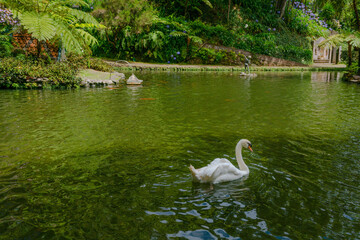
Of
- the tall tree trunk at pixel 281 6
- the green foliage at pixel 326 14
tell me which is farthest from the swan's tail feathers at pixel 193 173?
the green foliage at pixel 326 14

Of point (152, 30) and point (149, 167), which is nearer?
point (149, 167)

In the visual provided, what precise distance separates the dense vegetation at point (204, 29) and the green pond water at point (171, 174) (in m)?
9.55

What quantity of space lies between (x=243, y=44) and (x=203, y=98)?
65.1ft

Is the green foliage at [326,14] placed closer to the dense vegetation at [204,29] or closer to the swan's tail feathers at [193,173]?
the dense vegetation at [204,29]

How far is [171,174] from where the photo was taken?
433 cm

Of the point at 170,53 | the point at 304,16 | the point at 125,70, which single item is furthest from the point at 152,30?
the point at 304,16

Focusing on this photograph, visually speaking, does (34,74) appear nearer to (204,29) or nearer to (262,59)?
(204,29)

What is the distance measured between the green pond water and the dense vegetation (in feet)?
31.3

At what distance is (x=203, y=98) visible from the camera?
36.0 ft

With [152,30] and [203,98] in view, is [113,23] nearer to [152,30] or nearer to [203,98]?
[152,30]

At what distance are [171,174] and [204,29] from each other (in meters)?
26.2

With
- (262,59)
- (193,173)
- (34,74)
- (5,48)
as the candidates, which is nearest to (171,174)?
(193,173)

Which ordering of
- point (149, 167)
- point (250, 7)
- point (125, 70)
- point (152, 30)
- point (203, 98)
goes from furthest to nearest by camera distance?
point (250, 7) < point (152, 30) < point (125, 70) < point (203, 98) < point (149, 167)

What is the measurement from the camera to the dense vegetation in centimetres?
2192
